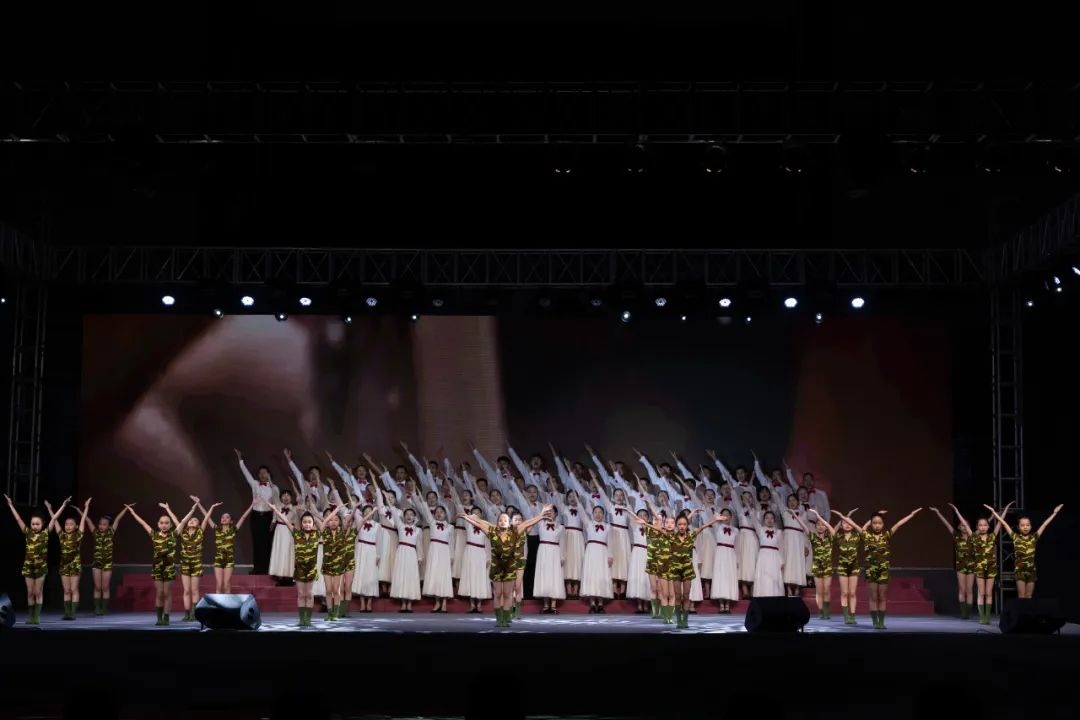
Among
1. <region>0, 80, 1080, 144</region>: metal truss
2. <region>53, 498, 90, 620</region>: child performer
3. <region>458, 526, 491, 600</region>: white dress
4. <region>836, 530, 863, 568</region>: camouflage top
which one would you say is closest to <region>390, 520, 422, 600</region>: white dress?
<region>458, 526, 491, 600</region>: white dress

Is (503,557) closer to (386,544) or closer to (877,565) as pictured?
(386,544)

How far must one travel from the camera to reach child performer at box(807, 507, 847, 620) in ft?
48.6

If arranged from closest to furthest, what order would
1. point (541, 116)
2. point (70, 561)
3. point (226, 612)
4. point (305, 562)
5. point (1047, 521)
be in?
point (226, 612), point (541, 116), point (305, 562), point (1047, 521), point (70, 561)

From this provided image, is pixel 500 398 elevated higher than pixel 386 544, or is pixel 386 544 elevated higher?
pixel 500 398

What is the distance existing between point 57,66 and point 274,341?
5133 mm

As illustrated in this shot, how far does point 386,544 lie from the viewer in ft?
53.2

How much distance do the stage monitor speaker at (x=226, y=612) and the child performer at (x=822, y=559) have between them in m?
6.62

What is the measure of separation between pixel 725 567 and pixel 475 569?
3104 millimetres

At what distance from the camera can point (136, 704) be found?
6082 millimetres

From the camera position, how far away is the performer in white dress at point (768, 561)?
15867 millimetres

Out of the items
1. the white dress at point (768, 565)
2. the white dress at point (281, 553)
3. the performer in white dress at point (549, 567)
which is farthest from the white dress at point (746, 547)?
the white dress at point (281, 553)

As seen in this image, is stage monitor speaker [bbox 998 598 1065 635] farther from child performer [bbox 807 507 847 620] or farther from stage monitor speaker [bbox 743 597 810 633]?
child performer [bbox 807 507 847 620]

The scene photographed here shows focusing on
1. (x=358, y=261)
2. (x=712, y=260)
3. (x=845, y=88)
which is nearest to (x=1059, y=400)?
(x=712, y=260)

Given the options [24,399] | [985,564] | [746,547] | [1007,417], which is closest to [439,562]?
[746,547]
